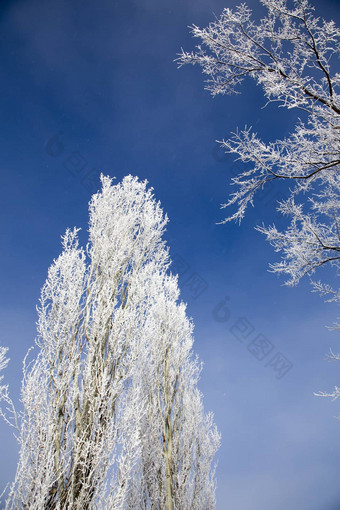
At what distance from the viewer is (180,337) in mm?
7602

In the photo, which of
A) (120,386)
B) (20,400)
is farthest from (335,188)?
(20,400)

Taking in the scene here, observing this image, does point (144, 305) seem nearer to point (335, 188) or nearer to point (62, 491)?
point (62, 491)

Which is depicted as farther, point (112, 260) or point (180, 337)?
point (180, 337)

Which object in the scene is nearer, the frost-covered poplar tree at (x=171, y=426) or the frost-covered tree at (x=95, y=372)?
the frost-covered tree at (x=95, y=372)

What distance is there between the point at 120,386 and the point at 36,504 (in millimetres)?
1396

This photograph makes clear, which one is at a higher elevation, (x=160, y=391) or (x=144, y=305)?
(x=144, y=305)

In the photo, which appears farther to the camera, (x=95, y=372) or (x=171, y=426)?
(x=171, y=426)

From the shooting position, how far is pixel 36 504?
9.11ft

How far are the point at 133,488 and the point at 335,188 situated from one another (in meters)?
7.56

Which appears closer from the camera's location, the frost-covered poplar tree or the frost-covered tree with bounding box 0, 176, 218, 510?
the frost-covered tree with bounding box 0, 176, 218, 510

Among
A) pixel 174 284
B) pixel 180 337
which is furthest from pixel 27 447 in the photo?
pixel 174 284

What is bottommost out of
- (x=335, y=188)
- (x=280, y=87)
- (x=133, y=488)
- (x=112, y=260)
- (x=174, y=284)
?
(x=133, y=488)

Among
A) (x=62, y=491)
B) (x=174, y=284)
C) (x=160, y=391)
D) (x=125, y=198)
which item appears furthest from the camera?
(x=174, y=284)

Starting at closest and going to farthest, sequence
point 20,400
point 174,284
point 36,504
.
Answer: point 36,504, point 20,400, point 174,284
